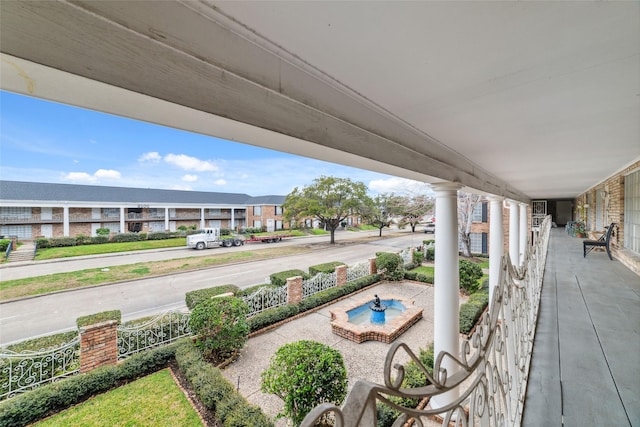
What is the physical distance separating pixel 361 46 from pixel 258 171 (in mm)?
73849

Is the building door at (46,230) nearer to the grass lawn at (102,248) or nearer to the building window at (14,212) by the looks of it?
the building window at (14,212)

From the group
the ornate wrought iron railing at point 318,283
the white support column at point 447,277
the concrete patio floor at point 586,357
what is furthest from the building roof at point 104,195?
the concrete patio floor at point 586,357

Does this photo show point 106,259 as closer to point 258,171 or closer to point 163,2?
point 163,2

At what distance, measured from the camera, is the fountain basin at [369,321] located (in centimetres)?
581

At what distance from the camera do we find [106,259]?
16.0 m

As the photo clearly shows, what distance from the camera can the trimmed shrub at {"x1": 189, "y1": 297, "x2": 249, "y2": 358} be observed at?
502cm

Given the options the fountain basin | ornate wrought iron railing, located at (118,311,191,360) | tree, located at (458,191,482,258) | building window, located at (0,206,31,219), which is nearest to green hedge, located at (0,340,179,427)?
ornate wrought iron railing, located at (118,311,191,360)

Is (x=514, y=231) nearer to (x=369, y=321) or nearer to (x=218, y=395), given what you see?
(x=369, y=321)

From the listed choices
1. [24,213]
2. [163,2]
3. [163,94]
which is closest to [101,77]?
[163,94]

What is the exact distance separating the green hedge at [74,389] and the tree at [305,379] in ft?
8.56

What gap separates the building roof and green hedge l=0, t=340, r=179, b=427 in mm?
27019

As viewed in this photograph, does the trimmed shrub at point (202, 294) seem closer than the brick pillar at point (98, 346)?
No

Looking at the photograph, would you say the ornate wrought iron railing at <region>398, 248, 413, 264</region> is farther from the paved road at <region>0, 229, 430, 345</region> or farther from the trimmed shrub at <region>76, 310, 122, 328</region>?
the trimmed shrub at <region>76, 310, 122, 328</region>

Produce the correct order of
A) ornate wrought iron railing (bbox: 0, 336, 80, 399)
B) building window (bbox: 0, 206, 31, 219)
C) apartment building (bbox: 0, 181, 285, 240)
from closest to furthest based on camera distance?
1. ornate wrought iron railing (bbox: 0, 336, 80, 399)
2. building window (bbox: 0, 206, 31, 219)
3. apartment building (bbox: 0, 181, 285, 240)
